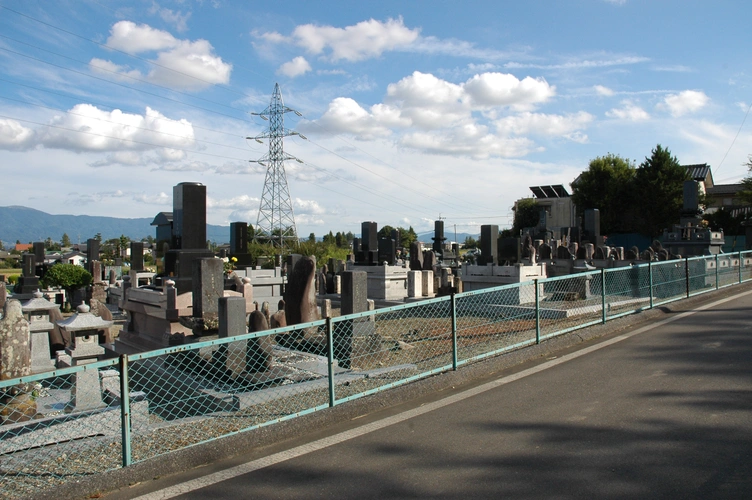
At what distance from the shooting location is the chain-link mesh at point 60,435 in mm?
4035

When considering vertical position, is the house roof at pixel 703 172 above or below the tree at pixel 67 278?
above

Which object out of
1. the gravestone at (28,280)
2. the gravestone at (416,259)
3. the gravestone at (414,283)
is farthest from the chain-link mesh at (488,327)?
the gravestone at (28,280)

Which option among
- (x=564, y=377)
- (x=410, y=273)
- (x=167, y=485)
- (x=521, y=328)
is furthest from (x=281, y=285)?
(x=167, y=485)

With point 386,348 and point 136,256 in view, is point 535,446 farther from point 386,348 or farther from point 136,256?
point 136,256

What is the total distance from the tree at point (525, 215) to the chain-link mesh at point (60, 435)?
174ft

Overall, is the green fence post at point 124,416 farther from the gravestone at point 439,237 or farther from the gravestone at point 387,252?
the gravestone at point 439,237

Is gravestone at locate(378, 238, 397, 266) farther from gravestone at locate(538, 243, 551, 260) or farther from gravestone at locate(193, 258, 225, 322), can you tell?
gravestone at locate(193, 258, 225, 322)

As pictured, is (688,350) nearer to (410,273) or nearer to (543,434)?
(543,434)

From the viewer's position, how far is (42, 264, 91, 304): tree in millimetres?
21078

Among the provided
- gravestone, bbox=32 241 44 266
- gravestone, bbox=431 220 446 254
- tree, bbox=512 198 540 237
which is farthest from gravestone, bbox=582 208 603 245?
gravestone, bbox=32 241 44 266

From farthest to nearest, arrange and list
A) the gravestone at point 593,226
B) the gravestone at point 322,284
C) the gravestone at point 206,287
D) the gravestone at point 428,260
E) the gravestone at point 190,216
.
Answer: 1. the gravestone at point 593,226
2. the gravestone at point 428,260
3. the gravestone at point 322,284
4. the gravestone at point 190,216
5. the gravestone at point 206,287

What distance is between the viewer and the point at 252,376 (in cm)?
708

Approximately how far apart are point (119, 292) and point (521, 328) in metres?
13.5

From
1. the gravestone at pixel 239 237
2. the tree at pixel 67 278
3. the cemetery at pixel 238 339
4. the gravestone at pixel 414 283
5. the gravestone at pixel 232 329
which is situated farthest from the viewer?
the gravestone at pixel 239 237
